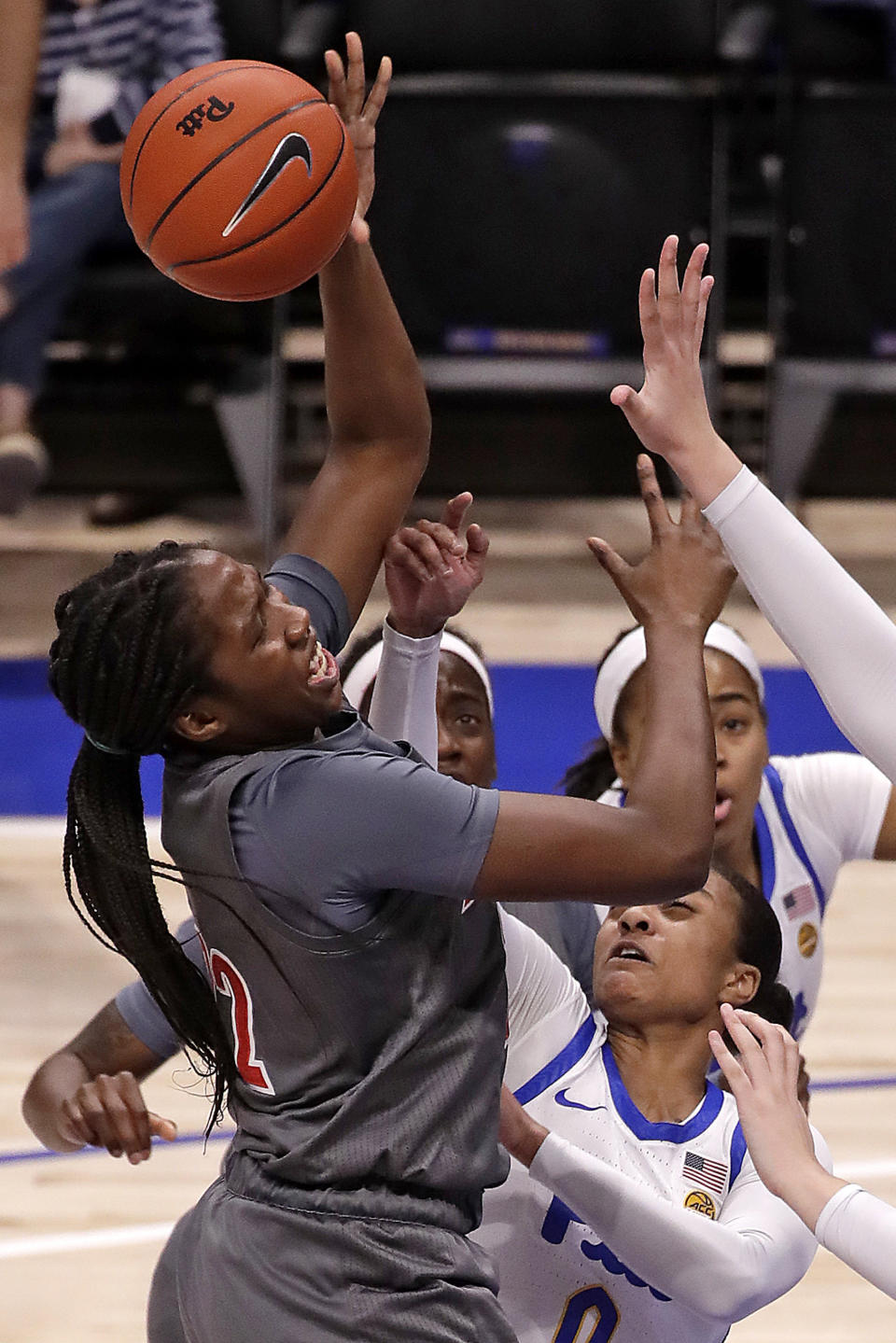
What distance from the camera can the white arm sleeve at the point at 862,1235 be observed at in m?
1.94

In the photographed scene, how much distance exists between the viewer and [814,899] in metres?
3.03

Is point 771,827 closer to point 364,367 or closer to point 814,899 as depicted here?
point 814,899

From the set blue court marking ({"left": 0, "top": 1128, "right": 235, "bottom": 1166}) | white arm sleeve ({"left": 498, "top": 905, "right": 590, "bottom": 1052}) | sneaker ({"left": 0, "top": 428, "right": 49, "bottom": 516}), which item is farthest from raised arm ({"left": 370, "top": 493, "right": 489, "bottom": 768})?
sneaker ({"left": 0, "top": 428, "right": 49, "bottom": 516})

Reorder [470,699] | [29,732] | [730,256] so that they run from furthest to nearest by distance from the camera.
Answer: [730,256]
[29,732]
[470,699]

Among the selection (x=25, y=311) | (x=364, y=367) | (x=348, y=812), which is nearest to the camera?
(x=348, y=812)

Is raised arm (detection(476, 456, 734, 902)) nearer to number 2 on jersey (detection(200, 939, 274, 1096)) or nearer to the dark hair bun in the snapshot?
number 2 on jersey (detection(200, 939, 274, 1096))

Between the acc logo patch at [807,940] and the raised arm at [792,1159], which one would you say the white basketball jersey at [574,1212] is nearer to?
the raised arm at [792,1159]

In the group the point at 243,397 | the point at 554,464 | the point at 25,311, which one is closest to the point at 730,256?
the point at 554,464

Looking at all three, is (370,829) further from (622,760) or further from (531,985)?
(622,760)

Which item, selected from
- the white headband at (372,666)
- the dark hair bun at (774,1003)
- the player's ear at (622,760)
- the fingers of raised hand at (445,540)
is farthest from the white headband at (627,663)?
the fingers of raised hand at (445,540)

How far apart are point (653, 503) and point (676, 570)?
8 cm

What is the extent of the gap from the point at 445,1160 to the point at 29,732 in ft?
12.1

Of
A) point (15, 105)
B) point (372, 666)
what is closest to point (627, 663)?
point (372, 666)

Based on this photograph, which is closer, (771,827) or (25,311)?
(771,827)
